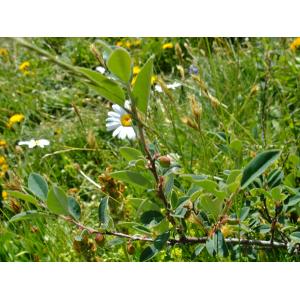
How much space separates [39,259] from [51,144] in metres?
0.75

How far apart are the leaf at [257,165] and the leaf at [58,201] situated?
0.28 meters

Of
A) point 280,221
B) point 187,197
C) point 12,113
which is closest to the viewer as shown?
point 187,197

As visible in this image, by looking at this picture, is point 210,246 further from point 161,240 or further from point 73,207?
point 73,207

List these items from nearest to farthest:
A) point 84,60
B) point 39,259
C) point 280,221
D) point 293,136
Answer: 1. point 280,221
2. point 39,259
3. point 293,136
4. point 84,60

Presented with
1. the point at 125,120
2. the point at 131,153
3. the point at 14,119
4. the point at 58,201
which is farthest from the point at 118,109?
the point at 14,119

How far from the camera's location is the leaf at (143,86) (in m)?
0.71

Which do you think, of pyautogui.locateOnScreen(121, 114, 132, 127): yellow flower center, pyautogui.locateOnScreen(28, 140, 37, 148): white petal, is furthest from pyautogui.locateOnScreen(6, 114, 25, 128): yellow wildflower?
pyautogui.locateOnScreen(121, 114, 132, 127): yellow flower center

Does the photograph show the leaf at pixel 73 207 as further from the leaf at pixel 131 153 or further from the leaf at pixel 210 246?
the leaf at pixel 210 246

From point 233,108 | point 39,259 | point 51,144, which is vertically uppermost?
point 233,108

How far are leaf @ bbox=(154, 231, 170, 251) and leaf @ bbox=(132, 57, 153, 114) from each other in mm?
251

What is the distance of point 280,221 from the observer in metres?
1.04

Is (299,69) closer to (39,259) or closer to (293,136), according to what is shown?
(293,136)

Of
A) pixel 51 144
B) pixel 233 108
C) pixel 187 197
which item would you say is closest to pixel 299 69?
pixel 233 108

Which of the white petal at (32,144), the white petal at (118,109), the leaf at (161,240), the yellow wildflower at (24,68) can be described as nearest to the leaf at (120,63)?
the leaf at (161,240)
